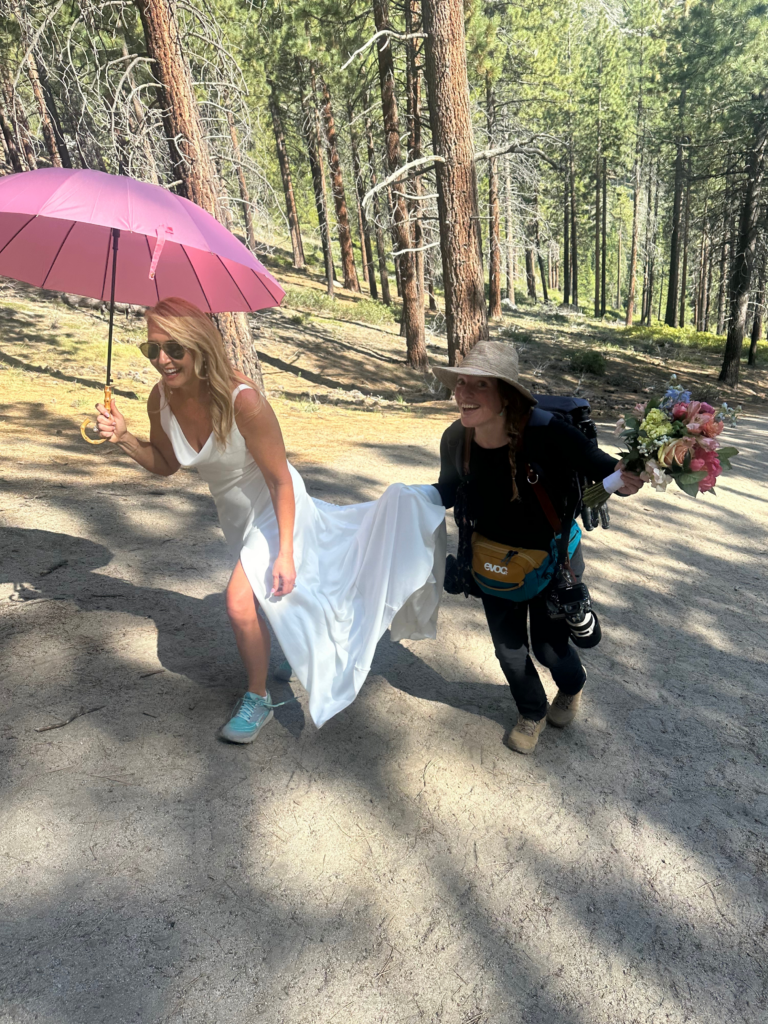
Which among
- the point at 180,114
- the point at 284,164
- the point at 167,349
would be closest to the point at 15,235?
the point at 167,349

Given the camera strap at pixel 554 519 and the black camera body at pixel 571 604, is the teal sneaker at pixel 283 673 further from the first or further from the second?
the camera strap at pixel 554 519

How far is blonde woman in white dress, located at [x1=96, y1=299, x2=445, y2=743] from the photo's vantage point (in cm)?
279

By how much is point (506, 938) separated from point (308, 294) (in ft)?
88.0

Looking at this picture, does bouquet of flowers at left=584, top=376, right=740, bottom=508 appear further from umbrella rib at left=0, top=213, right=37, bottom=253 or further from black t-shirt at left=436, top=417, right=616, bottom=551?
umbrella rib at left=0, top=213, right=37, bottom=253

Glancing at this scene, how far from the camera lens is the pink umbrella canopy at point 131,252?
2814 millimetres

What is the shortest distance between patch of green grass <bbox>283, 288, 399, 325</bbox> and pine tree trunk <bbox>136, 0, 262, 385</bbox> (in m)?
15.0

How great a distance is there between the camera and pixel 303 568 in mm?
3076

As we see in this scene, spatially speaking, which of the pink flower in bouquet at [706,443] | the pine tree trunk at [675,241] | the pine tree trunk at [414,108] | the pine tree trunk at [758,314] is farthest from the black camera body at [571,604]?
the pine tree trunk at [675,241]

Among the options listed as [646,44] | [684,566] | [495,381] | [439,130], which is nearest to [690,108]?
[646,44]

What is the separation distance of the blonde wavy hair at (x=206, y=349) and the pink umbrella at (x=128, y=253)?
32 cm

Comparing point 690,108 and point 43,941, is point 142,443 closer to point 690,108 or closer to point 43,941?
point 43,941

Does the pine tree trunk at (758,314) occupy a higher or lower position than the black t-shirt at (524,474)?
lower

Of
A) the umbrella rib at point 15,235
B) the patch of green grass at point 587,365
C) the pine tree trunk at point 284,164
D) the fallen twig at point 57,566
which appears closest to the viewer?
the umbrella rib at point 15,235

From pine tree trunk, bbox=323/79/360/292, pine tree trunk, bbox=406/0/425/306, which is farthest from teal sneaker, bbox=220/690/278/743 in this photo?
pine tree trunk, bbox=323/79/360/292
